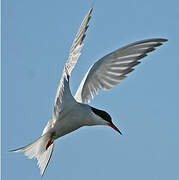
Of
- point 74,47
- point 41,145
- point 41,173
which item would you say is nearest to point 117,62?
point 74,47

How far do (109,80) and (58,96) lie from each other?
111 centimetres

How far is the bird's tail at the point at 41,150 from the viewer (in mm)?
5859

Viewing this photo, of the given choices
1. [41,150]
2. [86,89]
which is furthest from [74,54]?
[41,150]

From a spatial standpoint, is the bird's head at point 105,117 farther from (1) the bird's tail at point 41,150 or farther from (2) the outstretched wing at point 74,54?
(1) the bird's tail at point 41,150

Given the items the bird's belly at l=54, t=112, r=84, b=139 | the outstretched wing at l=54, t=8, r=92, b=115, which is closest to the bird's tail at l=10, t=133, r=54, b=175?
the bird's belly at l=54, t=112, r=84, b=139

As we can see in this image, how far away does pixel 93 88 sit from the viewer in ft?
19.4

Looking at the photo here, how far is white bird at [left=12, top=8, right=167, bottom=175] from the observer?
5.29m

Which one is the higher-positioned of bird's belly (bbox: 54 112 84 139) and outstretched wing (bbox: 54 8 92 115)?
outstretched wing (bbox: 54 8 92 115)

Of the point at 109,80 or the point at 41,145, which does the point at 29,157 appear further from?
the point at 109,80

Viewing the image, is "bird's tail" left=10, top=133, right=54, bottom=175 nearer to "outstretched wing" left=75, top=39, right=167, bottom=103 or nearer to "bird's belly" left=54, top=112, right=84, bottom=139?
"bird's belly" left=54, top=112, right=84, bottom=139

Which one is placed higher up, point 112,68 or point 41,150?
point 112,68

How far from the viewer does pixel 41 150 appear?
607 centimetres

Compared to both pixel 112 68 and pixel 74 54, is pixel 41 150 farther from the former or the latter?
pixel 112 68

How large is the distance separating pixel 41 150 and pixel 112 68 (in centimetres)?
150
